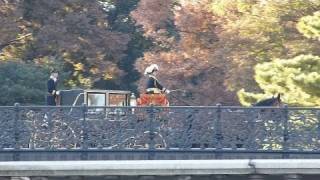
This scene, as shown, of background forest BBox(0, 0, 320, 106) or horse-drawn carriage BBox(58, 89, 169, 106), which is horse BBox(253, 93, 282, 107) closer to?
background forest BBox(0, 0, 320, 106)

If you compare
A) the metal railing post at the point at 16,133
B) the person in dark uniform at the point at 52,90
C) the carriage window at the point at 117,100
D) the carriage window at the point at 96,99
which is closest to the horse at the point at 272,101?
the carriage window at the point at 117,100

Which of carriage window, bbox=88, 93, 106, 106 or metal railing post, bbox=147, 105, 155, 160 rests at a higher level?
carriage window, bbox=88, 93, 106, 106

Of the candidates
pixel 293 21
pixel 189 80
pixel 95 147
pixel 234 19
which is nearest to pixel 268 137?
pixel 95 147

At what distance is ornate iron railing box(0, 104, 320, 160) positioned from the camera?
1730 cm

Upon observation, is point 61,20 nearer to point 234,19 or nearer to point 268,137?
point 234,19

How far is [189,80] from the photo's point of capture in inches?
1240

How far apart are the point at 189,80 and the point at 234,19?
3.63 meters

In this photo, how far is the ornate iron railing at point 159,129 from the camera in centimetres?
1730

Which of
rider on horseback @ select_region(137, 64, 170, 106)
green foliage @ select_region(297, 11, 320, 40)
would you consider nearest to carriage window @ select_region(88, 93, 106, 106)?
rider on horseback @ select_region(137, 64, 170, 106)

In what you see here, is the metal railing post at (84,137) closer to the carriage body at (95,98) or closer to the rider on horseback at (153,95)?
the rider on horseback at (153,95)

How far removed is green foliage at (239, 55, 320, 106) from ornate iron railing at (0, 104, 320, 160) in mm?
2197

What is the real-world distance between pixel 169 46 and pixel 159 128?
1612 centimetres

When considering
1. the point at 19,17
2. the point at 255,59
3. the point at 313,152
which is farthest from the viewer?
the point at 19,17

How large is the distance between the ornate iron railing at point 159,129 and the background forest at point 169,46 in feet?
8.01
